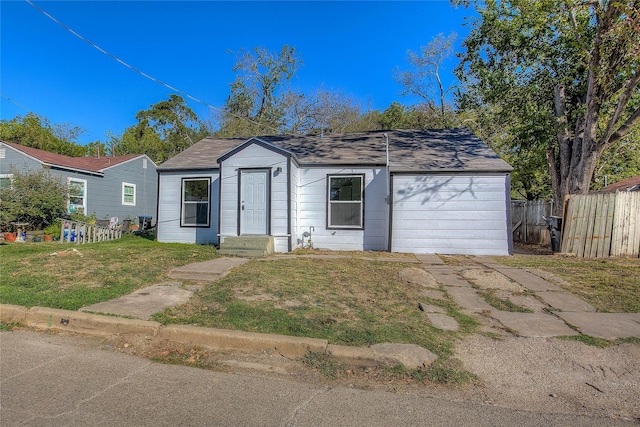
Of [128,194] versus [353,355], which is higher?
[128,194]

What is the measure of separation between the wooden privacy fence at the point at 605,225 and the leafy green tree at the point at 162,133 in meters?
33.1

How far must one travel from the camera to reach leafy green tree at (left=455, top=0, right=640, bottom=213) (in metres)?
10.6

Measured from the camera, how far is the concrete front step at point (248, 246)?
966cm

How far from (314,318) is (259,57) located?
29.8 m

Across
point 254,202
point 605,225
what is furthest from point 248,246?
point 605,225

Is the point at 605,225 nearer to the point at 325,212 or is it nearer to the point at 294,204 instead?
the point at 325,212

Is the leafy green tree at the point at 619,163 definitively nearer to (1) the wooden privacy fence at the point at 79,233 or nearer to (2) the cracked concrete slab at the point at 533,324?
(2) the cracked concrete slab at the point at 533,324

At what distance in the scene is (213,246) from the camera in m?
11.2

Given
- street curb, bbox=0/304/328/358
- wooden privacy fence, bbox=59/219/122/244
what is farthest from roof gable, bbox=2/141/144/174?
street curb, bbox=0/304/328/358

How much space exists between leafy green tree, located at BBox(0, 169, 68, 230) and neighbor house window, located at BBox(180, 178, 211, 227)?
19.0ft

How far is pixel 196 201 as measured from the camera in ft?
40.1

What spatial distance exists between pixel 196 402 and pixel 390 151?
10.5 metres

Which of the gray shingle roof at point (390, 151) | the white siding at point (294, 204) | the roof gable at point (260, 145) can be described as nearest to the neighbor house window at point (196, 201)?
the gray shingle roof at point (390, 151)

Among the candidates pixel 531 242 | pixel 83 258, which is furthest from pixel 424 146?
pixel 83 258
